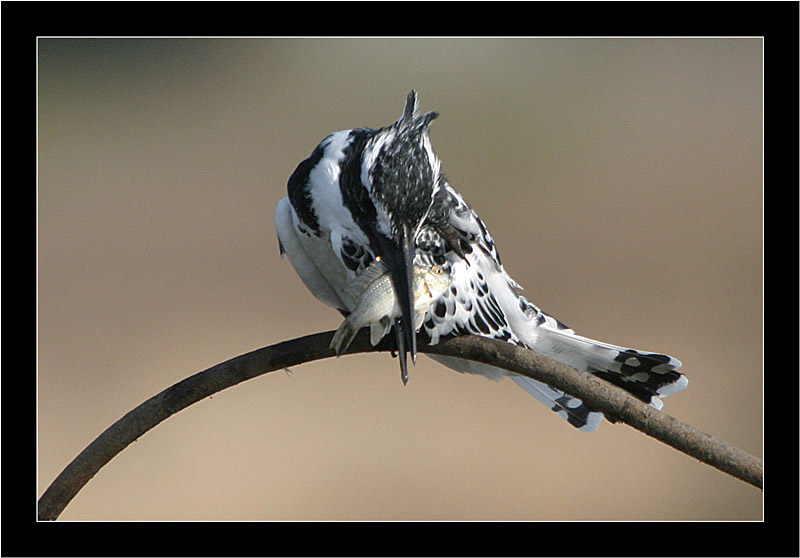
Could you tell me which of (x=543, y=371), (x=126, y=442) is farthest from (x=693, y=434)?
(x=126, y=442)

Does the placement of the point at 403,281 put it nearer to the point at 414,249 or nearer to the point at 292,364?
the point at 414,249

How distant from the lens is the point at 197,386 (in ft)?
4.51

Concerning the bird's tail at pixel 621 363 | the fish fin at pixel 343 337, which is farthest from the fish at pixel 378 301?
the bird's tail at pixel 621 363

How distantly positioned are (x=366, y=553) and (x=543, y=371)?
0.48m

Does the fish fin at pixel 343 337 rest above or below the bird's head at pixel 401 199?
below

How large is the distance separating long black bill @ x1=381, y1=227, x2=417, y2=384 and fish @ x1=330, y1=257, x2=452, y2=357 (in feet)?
0.05

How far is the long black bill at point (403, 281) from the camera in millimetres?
1470

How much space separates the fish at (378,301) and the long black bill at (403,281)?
0.02 meters

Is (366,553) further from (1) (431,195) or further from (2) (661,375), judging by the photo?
(2) (661,375)

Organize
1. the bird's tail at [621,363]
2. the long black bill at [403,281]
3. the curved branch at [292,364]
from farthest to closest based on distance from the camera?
1. the bird's tail at [621,363]
2. the long black bill at [403,281]
3. the curved branch at [292,364]

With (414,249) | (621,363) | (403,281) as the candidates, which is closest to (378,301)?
(403,281)

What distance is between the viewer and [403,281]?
4.87 ft

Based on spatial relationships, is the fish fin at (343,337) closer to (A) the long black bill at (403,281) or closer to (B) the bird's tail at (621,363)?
(A) the long black bill at (403,281)

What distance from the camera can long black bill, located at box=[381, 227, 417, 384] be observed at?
1.47 metres
